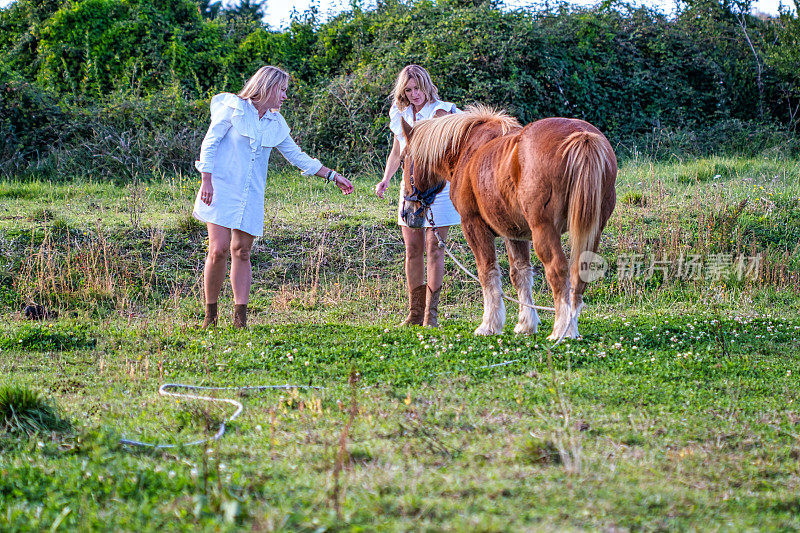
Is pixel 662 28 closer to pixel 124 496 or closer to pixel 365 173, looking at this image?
pixel 365 173

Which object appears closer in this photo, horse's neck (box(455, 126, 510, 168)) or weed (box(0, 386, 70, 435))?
weed (box(0, 386, 70, 435))

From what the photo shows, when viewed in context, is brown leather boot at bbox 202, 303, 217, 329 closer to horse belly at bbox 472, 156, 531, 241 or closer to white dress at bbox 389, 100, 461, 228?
white dress at bbox 389, 100, 461, 228

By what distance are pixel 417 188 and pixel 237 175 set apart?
62.2 inches

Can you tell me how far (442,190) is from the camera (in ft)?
22.2

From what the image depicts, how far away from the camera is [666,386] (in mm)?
4551

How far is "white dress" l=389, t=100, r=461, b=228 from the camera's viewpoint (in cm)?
668

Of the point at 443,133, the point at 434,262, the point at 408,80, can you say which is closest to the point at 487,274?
the point at 434,262

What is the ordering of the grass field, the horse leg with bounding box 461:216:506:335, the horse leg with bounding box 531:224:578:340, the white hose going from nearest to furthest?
the grass field → the white hose → the horse leg with bounding box 531:224:578:340 → the horse leg with bounding box 461:216:506:335

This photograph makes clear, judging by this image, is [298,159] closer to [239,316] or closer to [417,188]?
[417,188]

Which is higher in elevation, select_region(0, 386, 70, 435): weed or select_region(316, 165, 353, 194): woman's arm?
select_region(316, 165, 353, 194): woman's arm

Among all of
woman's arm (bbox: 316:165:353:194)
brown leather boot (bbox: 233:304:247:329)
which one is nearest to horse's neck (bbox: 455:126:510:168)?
woman's arm (bbox: 316:165:353:194)

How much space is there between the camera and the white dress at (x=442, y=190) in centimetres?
668

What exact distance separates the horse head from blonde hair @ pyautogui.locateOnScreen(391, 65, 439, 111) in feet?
1.01

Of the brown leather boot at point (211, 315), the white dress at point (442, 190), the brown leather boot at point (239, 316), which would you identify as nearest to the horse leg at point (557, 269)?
the white dress at point (442, 190)
